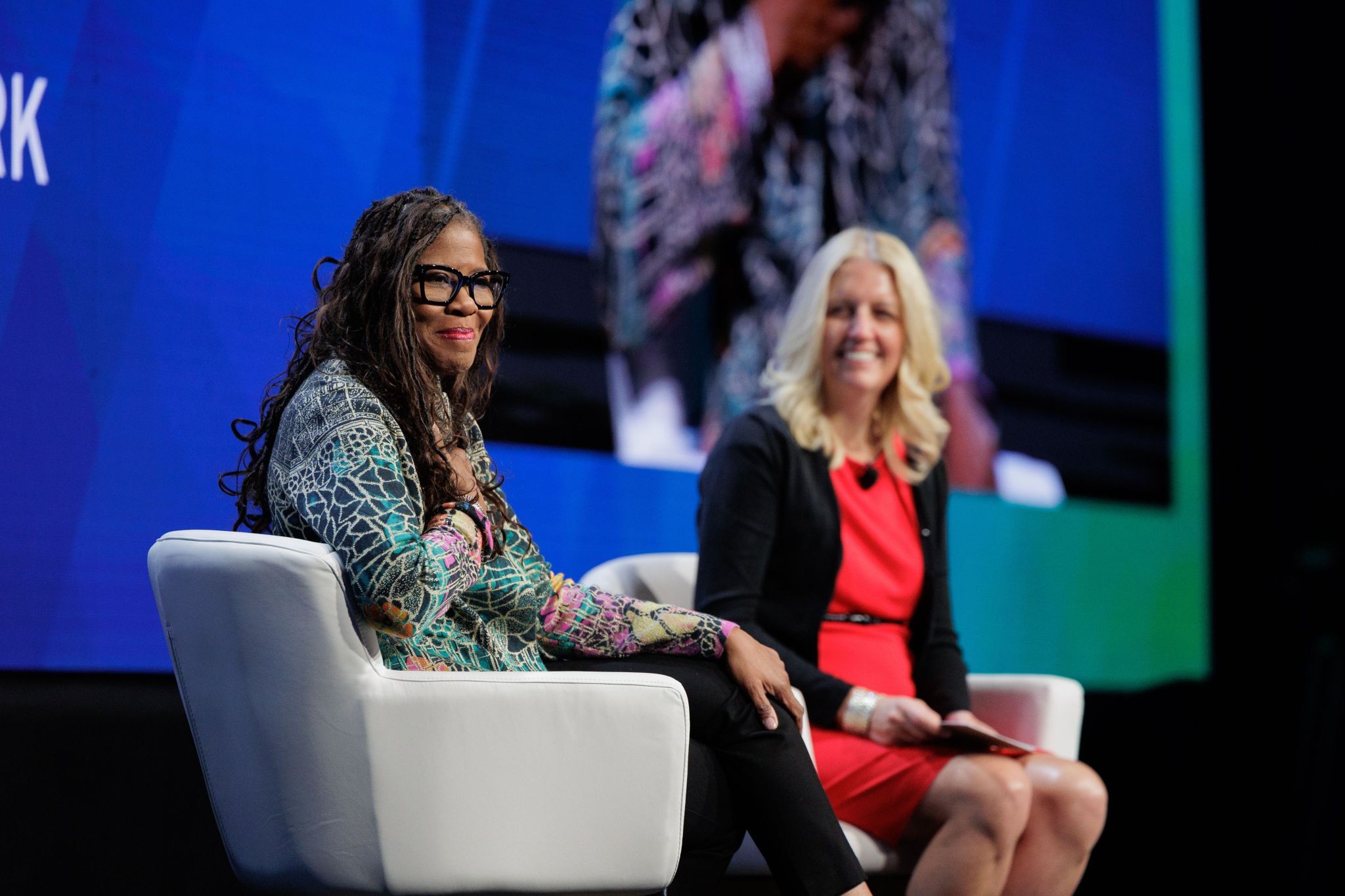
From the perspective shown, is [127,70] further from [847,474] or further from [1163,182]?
[1163,182]

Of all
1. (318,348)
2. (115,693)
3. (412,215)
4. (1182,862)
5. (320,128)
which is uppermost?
(320,128)

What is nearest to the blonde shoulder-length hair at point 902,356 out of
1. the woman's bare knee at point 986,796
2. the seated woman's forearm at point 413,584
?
the woman's bare knee at point 986,796

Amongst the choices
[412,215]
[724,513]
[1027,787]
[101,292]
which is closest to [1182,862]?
[1027,787]

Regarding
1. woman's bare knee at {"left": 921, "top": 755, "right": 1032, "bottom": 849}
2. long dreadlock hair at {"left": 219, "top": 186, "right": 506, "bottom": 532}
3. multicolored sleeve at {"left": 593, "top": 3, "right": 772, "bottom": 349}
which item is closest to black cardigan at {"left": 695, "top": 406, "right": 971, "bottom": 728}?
woman's bare knee at {"left": 921, "top": 755, "right": 1032, "bottom": 849}

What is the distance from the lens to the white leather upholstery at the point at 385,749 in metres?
1.51

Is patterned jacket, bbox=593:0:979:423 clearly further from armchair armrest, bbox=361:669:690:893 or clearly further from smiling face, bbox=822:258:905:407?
armchair armrest, bbox=361:669:690:893

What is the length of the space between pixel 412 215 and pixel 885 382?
3.58 ft

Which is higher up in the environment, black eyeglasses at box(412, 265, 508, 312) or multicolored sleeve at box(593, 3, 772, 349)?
multicolored sleeve at box(593, 3, 772, 349)

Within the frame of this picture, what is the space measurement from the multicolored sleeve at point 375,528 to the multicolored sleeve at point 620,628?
33 cm

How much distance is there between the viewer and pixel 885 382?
2.51 meters

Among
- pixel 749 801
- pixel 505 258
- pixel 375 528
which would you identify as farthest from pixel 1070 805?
pixel 505 258

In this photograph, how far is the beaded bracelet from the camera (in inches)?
84.4

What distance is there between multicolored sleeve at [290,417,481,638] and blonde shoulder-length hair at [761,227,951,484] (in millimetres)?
1033

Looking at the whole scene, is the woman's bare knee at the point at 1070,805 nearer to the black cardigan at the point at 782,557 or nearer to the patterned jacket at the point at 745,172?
the black cardigan at the point at 782,557
